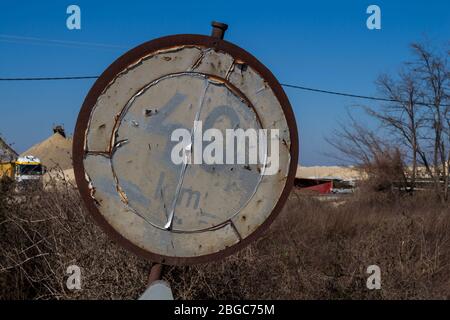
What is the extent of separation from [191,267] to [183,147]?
2.15 metres

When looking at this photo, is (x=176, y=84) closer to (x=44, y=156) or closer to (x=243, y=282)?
(x=243, y=282)

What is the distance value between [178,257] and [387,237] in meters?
4.27

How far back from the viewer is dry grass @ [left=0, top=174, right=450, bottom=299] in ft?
16.6

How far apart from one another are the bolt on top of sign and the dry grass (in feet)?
5.85

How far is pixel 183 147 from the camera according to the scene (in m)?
3.28

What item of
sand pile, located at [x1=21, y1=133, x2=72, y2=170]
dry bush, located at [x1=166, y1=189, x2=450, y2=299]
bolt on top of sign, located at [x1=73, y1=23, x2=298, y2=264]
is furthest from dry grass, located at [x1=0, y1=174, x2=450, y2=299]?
sand pile, located at [x1=21, y1=133, x2=72, y2=170]

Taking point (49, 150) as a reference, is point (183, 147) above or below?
below

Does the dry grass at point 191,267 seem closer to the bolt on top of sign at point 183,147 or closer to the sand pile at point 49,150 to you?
the bolt on top of sign at point 183,147

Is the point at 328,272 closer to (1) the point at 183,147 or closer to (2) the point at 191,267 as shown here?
(2) the point at 191,267

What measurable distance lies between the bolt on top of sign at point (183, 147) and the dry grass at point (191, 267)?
70.2 inches

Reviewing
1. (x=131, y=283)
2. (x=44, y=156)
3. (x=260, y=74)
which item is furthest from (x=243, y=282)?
(x=44, y=156)

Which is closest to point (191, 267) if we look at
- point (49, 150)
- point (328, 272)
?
point (328, 272)

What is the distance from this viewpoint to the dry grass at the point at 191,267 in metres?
5.06

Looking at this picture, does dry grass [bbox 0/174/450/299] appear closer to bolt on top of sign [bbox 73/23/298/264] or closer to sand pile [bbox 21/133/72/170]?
bolt on top of sign [bbox 73/23/298/264]
